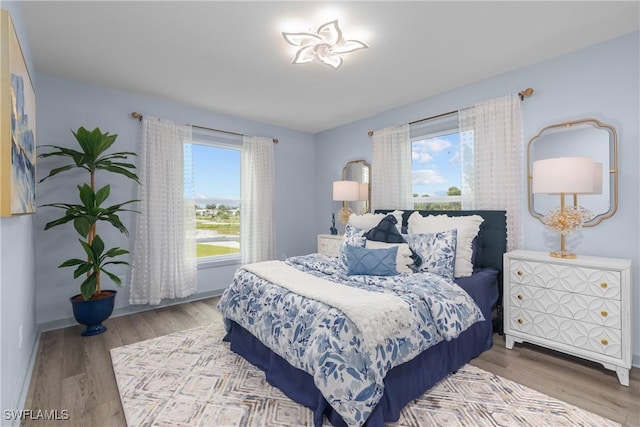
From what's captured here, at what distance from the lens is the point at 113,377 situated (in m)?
2.22

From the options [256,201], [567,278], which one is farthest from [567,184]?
[256,201]

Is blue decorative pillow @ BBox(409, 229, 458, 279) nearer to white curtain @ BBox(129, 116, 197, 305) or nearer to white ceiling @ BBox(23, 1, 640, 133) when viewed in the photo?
white ceiling @ BBox(23, 1, 640, 133)

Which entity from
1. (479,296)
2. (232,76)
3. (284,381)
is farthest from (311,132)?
(284,381)

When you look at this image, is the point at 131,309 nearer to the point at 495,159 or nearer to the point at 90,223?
the point at 90,223

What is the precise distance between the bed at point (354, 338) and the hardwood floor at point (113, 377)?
12.5 inches

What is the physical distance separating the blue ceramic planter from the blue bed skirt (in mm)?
1256

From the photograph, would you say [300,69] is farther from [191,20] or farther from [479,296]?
[479,296]

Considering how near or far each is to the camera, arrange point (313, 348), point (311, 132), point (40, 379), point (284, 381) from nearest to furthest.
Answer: point (313, 348), point (284, 381), point (40, 379), point (311, 132)

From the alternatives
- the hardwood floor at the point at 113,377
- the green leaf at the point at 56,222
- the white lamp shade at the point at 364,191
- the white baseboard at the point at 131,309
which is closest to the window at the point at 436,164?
the white lamp shade at the point at 364,191

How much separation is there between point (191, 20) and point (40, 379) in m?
2.78

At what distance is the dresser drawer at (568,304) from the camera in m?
2.12

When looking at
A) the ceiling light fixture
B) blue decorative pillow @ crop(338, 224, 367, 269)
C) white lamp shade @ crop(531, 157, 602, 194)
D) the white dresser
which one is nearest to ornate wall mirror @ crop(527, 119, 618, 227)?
white lamp shade @ crop(531, 157, 602, 194)

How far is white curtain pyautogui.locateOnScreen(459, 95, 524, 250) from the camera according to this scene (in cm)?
293

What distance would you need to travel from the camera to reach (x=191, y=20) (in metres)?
2.18
